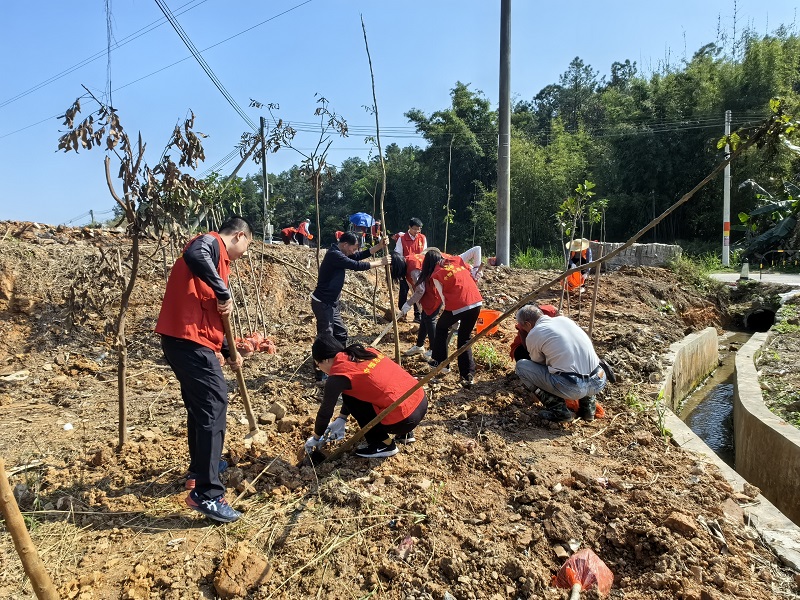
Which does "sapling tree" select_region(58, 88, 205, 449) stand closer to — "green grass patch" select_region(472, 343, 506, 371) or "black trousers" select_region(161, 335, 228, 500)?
"black trousers" select_region(161, 335, 228, 500)

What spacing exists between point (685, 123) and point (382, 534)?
23.0m

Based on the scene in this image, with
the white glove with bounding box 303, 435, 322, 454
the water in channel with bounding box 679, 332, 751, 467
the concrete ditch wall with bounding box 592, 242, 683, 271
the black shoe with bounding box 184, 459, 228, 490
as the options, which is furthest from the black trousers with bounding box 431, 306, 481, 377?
the concrete ditch wall with bounding box 592, 242, 683, 271

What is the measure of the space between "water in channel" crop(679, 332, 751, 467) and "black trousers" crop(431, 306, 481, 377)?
274 cm

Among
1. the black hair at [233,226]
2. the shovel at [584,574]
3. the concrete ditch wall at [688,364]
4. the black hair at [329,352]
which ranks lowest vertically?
the concrete ditch wall at [688,364]

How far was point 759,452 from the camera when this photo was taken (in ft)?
14.4

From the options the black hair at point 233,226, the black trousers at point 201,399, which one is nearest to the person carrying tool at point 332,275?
the black hair at point 233,226

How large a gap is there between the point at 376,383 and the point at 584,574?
4.87ft

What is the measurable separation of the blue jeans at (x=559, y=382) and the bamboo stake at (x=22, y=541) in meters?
3.36

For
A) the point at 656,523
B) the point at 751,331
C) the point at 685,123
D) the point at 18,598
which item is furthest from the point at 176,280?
the point at 685,123

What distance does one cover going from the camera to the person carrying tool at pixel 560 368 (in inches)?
162

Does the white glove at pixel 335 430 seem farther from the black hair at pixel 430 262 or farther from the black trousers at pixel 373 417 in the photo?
the black hair at pixel 430 262

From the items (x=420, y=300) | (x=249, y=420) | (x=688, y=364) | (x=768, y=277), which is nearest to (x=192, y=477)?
(x=249, y=420)

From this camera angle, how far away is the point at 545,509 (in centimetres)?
298

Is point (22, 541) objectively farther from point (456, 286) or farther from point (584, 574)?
point (456, 286)
